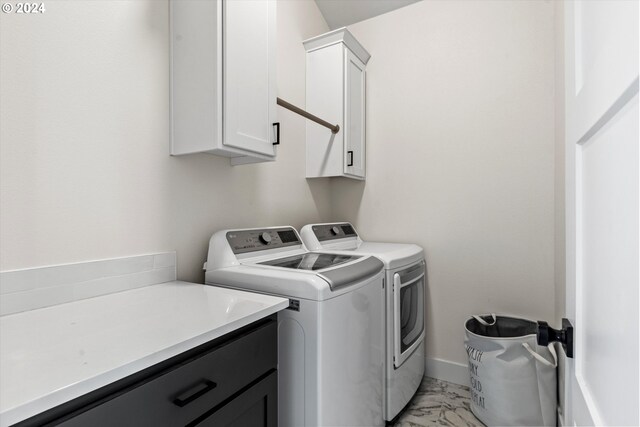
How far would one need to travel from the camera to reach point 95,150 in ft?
3.86

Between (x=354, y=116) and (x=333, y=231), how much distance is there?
0.87 metres

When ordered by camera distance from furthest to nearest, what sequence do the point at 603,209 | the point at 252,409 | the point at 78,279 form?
the point at 78,279
the point at 252,409
the point at 603,209

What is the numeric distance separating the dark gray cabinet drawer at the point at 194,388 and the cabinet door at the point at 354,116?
1.50 m

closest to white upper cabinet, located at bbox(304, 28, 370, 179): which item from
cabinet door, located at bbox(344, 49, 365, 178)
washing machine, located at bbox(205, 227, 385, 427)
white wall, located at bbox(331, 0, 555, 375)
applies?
cabinet door, located at bbox(344, 49, 365, 178)

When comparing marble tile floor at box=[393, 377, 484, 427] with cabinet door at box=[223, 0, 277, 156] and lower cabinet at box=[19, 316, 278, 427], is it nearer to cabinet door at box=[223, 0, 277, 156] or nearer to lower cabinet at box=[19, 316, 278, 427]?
lower cabinet at box=[19, 316, 278, 427]

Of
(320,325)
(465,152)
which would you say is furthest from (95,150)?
(465,152)

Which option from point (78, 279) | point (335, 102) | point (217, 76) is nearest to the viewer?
point (78, 279)

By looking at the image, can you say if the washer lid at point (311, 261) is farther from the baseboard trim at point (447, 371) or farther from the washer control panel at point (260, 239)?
the baseboard trim at point (447, 371)

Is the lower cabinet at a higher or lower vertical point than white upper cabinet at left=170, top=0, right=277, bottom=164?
lower

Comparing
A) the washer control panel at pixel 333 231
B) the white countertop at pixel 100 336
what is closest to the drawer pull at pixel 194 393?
the white countertop at pixel 100 336

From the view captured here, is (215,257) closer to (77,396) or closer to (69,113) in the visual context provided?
(69,113)

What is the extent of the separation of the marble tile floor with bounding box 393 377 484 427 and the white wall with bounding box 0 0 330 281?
1.44m

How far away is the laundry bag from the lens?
1645mm

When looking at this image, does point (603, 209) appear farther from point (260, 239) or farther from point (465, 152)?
point (465, 152)
